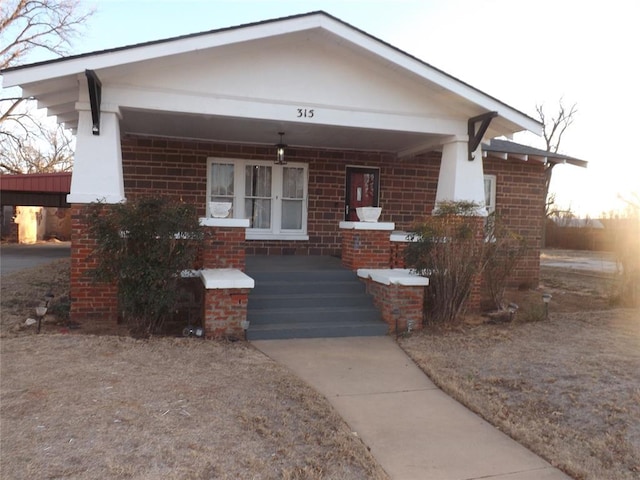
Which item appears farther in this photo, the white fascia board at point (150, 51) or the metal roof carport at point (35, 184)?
the metal roof carport at point (35, 184)

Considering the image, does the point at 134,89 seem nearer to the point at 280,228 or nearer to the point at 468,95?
the point at 280,228

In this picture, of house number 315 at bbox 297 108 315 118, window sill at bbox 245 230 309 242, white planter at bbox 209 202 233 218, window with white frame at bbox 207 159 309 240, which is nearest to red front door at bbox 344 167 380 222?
window with white frame at bbox 207 159 309 240

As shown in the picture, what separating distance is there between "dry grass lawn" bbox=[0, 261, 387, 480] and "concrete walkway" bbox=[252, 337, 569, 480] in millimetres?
235

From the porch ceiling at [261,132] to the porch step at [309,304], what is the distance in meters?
2.51

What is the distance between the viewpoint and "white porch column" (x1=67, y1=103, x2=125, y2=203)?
22.9 feet

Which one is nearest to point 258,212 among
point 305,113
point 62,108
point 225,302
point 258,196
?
point 258,196

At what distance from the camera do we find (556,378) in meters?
4.99

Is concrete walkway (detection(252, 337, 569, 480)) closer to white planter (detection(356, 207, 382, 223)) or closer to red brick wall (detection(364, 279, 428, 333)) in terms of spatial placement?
red brick wall (detection(364, 279, 428, 333))

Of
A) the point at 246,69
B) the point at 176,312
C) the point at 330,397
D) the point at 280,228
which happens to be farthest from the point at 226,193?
the point at 330,397

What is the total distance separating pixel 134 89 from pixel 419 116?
182 inches

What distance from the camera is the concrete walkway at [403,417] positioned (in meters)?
3.36

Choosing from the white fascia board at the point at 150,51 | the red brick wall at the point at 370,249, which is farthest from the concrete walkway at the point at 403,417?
the white fascia board at the point at 150,51

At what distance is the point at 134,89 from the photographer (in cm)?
732

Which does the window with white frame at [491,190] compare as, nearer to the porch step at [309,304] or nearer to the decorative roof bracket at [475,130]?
the decorative roof bracket at [475,130]
